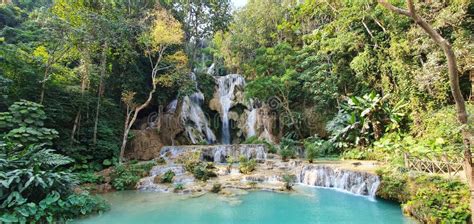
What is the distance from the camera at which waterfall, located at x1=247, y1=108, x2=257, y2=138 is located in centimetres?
1973

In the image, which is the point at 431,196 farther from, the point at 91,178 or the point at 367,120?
the point at 91,178

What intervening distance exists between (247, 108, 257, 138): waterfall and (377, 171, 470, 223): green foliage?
12.6 m

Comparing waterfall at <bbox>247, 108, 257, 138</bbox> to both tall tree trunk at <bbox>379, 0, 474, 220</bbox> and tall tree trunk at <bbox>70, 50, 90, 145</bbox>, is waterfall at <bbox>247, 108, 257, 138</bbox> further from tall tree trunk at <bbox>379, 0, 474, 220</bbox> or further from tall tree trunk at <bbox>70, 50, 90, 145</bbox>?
tall tree trunk at <bbox>379, 0, 474, 220</bbox>

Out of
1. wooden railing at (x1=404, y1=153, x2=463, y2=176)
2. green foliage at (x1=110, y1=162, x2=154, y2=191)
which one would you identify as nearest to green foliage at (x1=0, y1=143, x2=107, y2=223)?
green foliage at (x1=110, y1=162, x2=154, y2=191)

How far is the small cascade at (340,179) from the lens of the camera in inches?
330

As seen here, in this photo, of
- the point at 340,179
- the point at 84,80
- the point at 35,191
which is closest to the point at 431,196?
the point at 340,179

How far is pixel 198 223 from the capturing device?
606 cm

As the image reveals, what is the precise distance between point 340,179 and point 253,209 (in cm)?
398

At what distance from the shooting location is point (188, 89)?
52.7 ft

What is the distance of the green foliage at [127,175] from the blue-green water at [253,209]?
855 millimetres

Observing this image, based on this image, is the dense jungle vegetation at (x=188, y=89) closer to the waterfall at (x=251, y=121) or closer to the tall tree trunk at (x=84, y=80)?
the tall tree trunk at (x=84, y=80)

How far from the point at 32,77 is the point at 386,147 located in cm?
1403

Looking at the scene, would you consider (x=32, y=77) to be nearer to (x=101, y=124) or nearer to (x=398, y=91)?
(x=101, y=124)

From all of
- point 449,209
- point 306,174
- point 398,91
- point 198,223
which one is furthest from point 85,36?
point 398,91
